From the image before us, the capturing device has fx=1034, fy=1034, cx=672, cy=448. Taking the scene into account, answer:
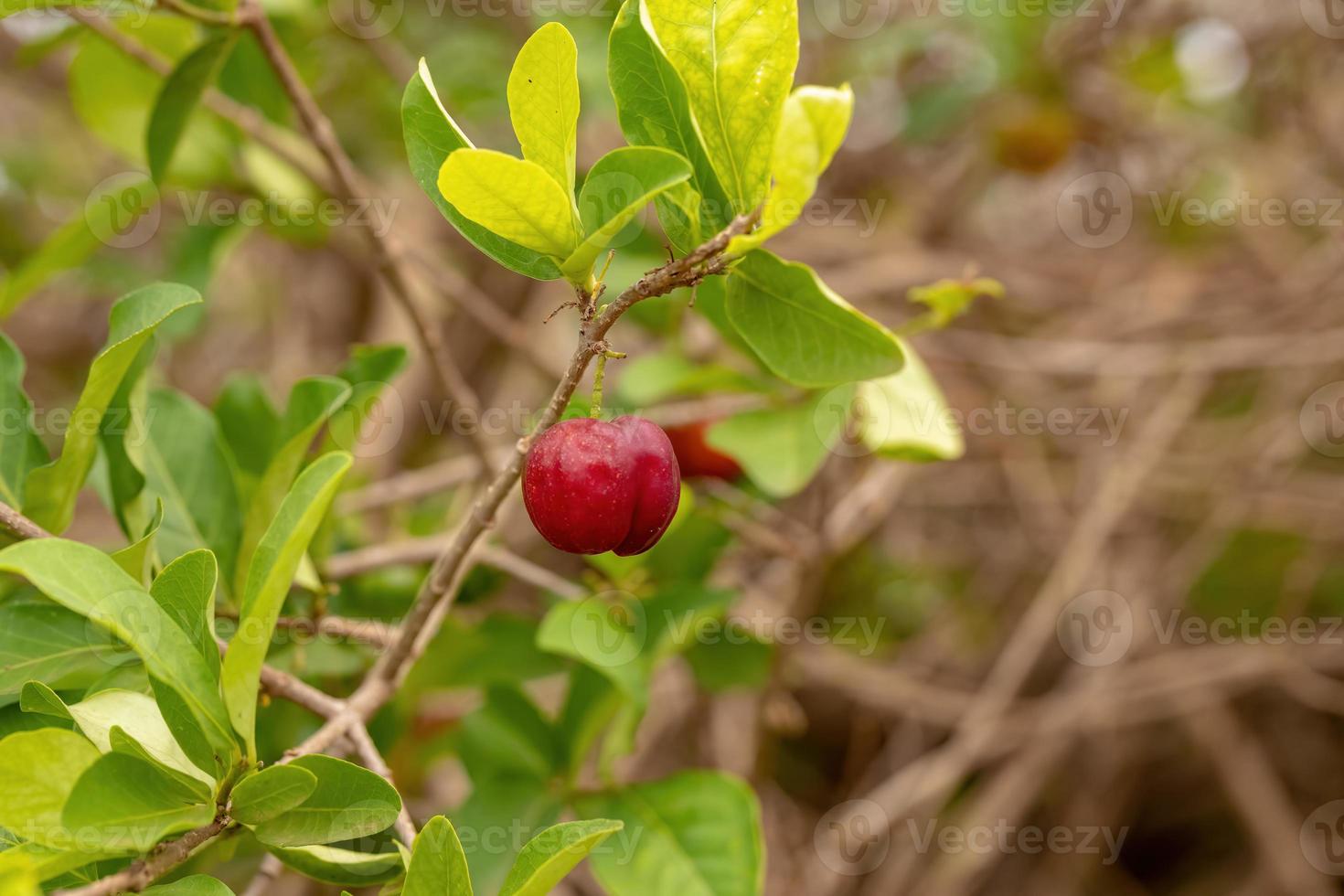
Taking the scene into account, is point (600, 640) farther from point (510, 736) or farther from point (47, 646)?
point (47, 646)

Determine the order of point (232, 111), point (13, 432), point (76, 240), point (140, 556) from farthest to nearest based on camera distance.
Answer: point (232, 111) < point (76, 240) < point (13, 432) < point (140, 556)

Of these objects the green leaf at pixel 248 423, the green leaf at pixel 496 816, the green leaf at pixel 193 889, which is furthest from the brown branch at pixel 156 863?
the green leaf at pixel 248 423

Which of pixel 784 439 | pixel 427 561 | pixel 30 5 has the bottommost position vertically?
pixel 427 561

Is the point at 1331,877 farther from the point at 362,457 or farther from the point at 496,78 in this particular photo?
the point at 496,78

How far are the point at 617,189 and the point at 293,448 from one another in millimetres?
524

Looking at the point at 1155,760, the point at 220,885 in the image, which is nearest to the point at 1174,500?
the point at 1155,760

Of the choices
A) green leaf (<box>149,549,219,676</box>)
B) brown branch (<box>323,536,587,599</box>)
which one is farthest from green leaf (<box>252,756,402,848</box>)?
brown branch (<box>323,536,587,599</box>)

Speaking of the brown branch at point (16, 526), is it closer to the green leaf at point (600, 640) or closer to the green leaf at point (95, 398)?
the green leaf at point (95, 398)

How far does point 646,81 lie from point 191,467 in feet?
2.36

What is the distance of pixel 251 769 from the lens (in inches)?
32.4

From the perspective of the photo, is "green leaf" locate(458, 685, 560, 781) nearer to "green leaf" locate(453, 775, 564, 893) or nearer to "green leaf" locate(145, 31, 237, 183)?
"green leaf" locate(453, 775, 564, 893)

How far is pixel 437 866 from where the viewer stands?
0.78 metres

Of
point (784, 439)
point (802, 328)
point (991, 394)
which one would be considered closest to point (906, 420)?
point (784, 439)

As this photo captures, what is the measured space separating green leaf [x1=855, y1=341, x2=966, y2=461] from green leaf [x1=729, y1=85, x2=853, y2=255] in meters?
0.48
